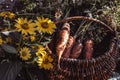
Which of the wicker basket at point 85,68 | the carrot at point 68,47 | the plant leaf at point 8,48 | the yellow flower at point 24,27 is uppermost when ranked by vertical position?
the yellow flower at point 24,27

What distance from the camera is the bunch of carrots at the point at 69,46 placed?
2.42 metres

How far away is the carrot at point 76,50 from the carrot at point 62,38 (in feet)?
0.23

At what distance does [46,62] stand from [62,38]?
23cm

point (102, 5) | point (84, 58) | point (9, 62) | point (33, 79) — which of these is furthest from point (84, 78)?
point (102, 5)

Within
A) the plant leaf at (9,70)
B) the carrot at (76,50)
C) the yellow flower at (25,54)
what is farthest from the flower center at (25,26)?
the carrot at (76,50)

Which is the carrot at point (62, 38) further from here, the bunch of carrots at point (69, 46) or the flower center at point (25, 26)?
the flower center at point (25, 26)

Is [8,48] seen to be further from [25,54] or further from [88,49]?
[88,49]

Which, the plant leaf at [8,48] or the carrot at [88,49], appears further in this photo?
the carrot at [88,49]

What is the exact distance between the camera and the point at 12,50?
2.32m

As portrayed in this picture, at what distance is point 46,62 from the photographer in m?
2.33

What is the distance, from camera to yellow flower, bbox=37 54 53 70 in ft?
7.57

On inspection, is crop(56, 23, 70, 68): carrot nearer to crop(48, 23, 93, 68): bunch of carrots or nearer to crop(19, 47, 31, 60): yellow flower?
crop(48, 23, 93, 68): bunch of carrots

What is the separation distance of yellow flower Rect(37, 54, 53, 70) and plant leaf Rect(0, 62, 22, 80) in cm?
13

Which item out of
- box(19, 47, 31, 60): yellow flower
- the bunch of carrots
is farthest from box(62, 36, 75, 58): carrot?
box(19, 47, 31, 60): yellow flower
